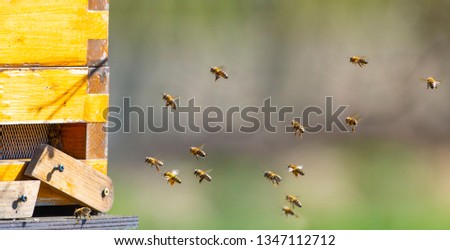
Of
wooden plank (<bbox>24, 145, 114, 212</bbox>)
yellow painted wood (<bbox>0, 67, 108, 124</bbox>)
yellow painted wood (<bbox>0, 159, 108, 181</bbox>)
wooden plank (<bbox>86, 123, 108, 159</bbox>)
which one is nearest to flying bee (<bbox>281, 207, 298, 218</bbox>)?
wooden plank (<bbox>24, 145, 114, 212</bbox>)

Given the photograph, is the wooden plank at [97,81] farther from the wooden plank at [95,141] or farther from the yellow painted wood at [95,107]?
the wooden plank at [95,141]

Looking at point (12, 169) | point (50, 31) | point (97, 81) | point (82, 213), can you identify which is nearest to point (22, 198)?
point (12, 169)

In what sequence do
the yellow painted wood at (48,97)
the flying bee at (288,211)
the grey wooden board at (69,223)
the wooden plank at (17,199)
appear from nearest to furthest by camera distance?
the grey wooden board at (69,223) < the wooden plank at (17,199) < the yellow painted wood at (48,97) < the flying bee at (288,211)

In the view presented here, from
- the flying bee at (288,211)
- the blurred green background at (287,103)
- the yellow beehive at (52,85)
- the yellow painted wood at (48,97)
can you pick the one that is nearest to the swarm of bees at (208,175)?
the flying bee at (288,211)

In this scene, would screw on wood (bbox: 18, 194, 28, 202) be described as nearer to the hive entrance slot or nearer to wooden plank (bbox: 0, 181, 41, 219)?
wooden plank (bbox: 0, 181, 41, 219)

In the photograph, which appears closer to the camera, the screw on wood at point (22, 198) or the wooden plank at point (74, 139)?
the screw on wood at point (22, 198)

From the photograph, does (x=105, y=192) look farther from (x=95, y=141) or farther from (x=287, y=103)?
(x=287, y=103)

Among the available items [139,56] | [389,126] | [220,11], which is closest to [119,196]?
[139,56]

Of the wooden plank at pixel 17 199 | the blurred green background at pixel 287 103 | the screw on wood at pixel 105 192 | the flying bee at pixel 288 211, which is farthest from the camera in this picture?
the blurred green background at pixel 287 103
